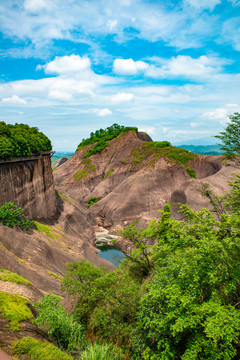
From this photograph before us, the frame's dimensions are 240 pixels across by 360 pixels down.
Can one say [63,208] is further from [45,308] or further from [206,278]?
[206,278]

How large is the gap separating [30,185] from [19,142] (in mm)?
7967

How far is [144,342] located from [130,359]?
3.91 feet

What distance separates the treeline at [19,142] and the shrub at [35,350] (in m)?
30.6

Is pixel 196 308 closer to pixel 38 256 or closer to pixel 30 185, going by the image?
pixel 38 256

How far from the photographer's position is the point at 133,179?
75375mm

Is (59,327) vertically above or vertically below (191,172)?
below

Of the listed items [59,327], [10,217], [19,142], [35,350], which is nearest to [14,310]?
[59,327]

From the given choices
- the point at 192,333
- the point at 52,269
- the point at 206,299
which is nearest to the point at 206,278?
the point at 206,299

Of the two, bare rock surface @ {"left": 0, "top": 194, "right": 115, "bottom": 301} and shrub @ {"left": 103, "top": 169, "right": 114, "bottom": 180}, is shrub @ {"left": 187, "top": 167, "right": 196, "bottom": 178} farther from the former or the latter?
bare rock surface @ {"left": 0, "top": 194, "right": 115, "bottom": 301}

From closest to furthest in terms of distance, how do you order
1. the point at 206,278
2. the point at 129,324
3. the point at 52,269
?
the point at 206,278 < the point at 129,324 < the point at 52,269

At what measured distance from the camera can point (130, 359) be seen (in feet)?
45.8

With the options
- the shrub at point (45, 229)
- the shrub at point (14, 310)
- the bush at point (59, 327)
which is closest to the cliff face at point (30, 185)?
the shrub at point (45, 229)

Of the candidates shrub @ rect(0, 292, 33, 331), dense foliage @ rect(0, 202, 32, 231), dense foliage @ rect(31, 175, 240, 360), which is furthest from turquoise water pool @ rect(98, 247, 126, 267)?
shrub @ rect(0, 292, 33, 331)

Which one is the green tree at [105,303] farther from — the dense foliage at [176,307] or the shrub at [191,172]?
the shrub at [191,172]
